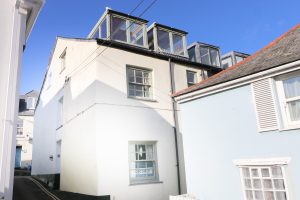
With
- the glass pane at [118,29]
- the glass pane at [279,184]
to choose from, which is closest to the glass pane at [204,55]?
the glass pane at [118,29]

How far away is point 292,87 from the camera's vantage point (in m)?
7.76

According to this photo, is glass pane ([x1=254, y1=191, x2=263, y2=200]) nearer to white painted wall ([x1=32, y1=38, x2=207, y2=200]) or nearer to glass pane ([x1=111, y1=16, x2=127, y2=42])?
white painted wall ([x1=32, y1=38, x2=207, y2=200])

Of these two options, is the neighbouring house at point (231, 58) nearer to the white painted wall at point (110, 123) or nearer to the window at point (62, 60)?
the white painted wall at point (110, 123)

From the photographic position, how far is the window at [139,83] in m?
13.3

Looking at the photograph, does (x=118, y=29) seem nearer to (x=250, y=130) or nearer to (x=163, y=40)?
(x=163, y=40)

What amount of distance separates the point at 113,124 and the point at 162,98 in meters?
3.32

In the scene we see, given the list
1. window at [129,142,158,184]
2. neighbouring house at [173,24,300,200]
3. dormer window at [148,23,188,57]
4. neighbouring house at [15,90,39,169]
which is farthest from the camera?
neighbouring house at [15,90,39,169]

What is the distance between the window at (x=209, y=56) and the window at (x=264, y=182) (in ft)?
35.6

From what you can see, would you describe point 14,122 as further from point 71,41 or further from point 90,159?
point 71,41

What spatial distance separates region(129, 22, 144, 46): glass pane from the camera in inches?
583

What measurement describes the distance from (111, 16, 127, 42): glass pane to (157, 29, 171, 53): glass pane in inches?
93.8

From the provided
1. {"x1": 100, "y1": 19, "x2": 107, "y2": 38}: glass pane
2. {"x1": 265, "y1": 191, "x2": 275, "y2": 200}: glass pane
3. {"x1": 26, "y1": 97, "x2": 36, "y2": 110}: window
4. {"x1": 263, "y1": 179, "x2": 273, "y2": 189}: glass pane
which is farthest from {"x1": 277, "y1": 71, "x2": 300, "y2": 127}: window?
{"x1": 26, "y1": 97, "x2": 36, "y2": 110}: window

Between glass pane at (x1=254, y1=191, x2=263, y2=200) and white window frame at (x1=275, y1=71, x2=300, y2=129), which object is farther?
glass pane at (x1=254, y1=191, x2=263, y2=200)

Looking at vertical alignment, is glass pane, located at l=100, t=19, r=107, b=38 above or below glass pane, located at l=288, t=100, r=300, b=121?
above
